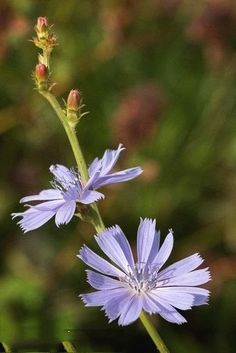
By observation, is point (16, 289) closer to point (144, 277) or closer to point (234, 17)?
point (234, 17)

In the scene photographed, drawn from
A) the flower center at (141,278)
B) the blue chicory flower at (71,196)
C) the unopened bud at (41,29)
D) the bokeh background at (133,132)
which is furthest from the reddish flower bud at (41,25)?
the bokeh background at (133,132)

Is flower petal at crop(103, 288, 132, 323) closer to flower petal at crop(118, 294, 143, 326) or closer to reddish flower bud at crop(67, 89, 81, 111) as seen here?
flower petal at crop(118, 294, 143, 326)

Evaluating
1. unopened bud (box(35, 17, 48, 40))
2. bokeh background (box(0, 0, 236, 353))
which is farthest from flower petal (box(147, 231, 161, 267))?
bokeh background (box(0, 0, 236, 353))

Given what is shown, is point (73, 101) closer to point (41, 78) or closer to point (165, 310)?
point (41, 78)

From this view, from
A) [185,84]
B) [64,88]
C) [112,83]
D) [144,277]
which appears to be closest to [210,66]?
[185,84]

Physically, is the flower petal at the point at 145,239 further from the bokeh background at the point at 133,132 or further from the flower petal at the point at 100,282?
the bokeh background at the point at 133,132

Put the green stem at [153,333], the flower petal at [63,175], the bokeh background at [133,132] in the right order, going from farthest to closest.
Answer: the bokeh background at [133,132], the flower petal at [63,175], the green stem at [153,333]

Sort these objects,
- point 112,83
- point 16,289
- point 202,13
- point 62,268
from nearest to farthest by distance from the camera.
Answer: point 16,289 → point 62,268 → point 202,13 → point 112,83
